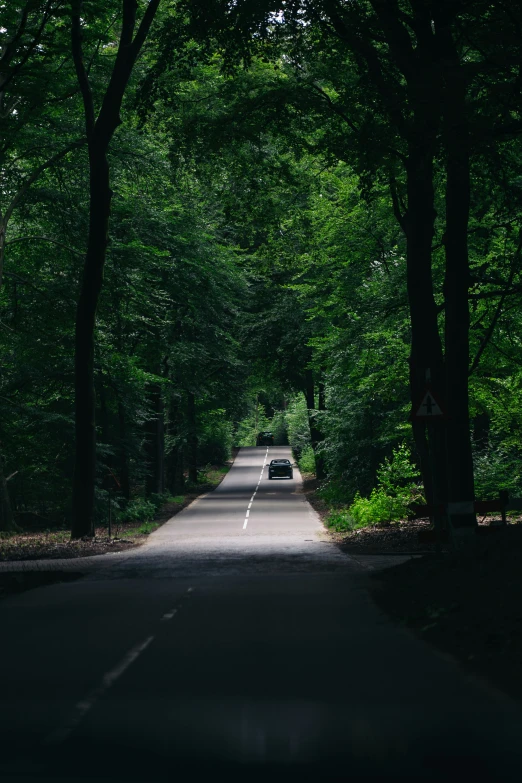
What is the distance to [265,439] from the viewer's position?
118m

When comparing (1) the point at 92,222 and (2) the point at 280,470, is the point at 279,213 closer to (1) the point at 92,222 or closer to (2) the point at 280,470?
(1) the point at 92,222

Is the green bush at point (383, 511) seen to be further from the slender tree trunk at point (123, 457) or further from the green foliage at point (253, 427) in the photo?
the green foliage at point (253, 427)

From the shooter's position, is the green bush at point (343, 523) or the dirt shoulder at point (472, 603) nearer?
the dirt shoulder at point (472, 603)

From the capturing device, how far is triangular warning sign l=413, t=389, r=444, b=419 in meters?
16.7

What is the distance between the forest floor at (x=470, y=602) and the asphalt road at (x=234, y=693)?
31 centimetres

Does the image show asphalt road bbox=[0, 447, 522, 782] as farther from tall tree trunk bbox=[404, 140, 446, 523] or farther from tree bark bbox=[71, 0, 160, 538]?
tree bark bbox=[71, 0, 160, 538]

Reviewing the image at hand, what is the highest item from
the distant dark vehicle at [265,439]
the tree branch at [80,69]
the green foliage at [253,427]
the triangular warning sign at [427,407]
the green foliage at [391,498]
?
the tree branch at [80,69]

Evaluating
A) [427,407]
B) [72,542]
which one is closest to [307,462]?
[72,542]

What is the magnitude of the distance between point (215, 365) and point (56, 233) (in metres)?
18.6

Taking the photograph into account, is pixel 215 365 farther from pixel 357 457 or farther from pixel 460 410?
pixel 460 410

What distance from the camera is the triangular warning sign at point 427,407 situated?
16.7 metres

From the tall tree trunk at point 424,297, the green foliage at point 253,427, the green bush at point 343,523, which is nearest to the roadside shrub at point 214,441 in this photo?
the green bush at point 343,523

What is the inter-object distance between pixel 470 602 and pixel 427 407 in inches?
241

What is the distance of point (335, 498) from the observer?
42000 millimetres
